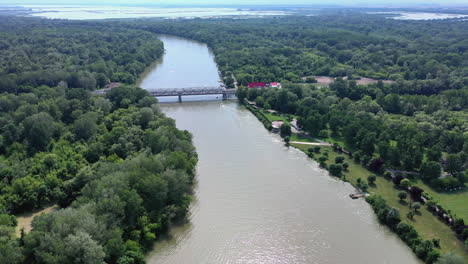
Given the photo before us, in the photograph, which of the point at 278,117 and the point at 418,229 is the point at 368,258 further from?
the point at 278,117

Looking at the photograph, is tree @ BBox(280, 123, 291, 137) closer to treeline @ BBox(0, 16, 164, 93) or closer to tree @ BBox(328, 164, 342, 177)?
tree @ BBox(328, 164, 342, 177)

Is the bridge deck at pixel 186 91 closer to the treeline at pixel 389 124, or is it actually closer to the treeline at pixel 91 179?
the treeline at pixel 389 124

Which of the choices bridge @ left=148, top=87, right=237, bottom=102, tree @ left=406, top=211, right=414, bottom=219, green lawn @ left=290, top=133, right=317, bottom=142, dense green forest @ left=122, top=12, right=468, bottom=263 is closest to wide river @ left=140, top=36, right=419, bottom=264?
green lawn @ left=290, top=133, right=317, bottom=142

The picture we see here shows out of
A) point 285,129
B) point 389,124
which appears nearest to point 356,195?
point 285,129

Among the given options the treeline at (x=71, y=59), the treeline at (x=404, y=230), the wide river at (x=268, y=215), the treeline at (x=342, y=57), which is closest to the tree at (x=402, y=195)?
the treeline at (x=404, y=230)

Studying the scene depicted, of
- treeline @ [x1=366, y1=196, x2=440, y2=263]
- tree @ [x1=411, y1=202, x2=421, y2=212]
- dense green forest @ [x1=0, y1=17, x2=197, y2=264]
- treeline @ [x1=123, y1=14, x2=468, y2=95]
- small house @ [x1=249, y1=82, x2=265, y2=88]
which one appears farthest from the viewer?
treeline @ [x1=123, y1=14, x2=468, y2=95]

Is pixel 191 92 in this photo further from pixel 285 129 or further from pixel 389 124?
pixel 389 124
